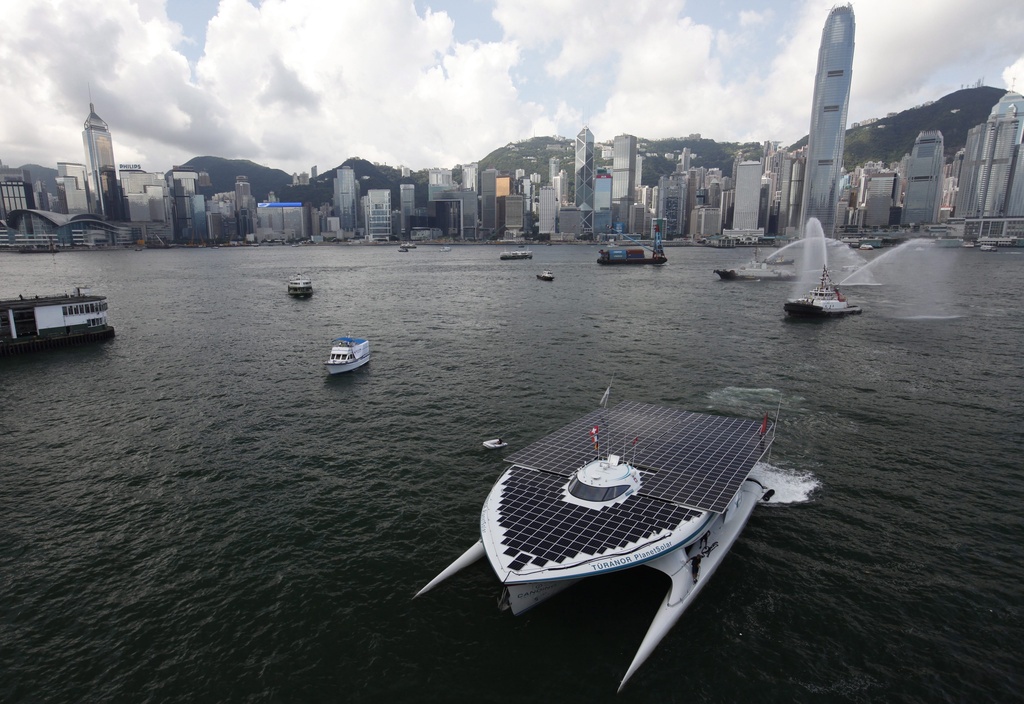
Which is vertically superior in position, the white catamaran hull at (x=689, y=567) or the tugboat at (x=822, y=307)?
the tugboat at (x=822, y=307)

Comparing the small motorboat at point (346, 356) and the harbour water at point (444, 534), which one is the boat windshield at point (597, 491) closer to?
the harbour water at point (444, 534)

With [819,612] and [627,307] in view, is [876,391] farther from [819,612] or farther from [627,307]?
[627,307]

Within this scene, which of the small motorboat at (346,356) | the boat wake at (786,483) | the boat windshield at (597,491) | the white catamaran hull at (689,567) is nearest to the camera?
the white catamaran hull at (689,567)

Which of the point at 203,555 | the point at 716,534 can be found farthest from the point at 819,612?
the point at 203,555

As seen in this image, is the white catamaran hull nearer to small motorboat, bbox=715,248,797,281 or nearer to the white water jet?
the white water jet

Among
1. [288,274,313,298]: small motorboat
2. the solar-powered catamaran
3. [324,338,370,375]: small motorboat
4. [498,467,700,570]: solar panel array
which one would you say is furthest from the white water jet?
[288,274,313,298]: small motorboat

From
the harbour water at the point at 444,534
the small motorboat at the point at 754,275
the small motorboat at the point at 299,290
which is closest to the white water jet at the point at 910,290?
the small motorboat at the point at 754,275
